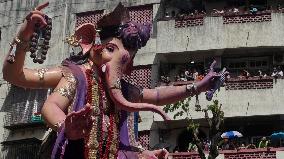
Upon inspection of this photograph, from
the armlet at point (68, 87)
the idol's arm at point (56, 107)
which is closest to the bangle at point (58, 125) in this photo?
the idol's arm at point (56, 107)

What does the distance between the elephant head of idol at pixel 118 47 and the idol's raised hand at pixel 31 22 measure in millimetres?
871

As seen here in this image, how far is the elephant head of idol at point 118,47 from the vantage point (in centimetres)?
766

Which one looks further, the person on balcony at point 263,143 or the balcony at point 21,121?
the balcony at point 21,121

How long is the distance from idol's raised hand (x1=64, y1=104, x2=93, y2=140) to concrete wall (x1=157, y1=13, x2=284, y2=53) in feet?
66.9

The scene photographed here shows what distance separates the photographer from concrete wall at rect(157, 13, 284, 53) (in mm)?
26562

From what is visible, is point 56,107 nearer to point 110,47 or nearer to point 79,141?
point 79,141

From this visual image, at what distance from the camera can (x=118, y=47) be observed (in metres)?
7.94

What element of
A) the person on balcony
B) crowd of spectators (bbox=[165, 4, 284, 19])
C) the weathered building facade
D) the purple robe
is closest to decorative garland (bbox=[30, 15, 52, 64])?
the purple robe

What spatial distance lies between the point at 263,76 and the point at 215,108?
7.76m

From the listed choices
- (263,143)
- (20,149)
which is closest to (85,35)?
(263,143)

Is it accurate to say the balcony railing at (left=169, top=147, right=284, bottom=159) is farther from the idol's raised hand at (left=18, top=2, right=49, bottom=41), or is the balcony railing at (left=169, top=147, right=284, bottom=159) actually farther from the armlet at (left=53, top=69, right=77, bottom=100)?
the idol's raised hand at (left=18, top=2, right=49, bottom=41)

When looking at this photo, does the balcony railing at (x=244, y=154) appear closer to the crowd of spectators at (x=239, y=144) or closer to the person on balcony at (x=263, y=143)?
the crowd of spectators at (x=239, y=144)

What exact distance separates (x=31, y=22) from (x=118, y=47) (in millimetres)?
1165

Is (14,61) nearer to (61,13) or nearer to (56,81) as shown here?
(56,81)
